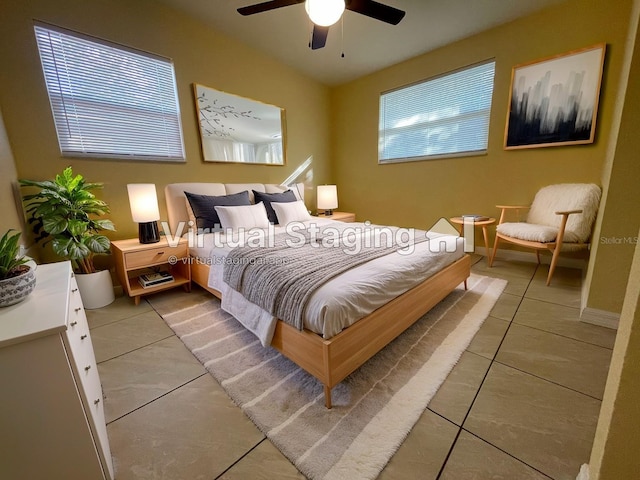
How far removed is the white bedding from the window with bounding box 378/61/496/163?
6.00ft

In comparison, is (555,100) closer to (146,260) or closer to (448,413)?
(448,413)

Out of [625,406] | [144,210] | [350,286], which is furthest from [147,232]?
[625,406]

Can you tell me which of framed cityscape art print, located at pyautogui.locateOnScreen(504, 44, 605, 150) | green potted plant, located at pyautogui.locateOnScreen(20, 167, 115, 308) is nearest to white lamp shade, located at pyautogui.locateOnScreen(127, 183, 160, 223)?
green potted plant, located at pyautogui.locateOnScreen(20, 167, 115, 308)

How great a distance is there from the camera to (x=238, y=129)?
10.5 feet

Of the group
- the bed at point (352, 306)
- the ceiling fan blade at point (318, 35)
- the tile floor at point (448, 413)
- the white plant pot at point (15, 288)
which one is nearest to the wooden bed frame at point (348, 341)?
the bed at point (352, 306)

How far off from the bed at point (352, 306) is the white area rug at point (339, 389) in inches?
5.5

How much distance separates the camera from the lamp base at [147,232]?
2230mm

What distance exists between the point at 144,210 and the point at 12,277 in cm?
151

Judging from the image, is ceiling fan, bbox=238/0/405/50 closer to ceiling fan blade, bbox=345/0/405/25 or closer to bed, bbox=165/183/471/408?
ceiling fan blade, bbox=345/0/405/25

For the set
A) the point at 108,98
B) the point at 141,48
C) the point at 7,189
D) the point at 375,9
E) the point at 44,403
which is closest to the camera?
the point at 44,403

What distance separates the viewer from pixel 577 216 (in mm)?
2449

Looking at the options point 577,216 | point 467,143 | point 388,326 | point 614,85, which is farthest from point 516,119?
point 388,326

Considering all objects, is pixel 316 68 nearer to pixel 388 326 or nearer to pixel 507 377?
pixel 388 326

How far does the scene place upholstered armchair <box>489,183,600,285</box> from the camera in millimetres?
2377
